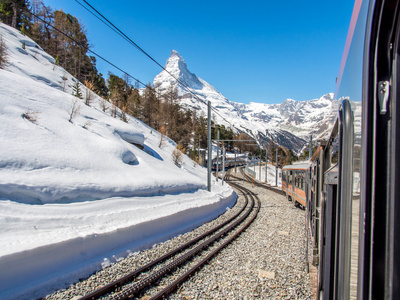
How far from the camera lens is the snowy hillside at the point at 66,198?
5118mm

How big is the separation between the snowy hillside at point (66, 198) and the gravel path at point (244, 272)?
45 cm

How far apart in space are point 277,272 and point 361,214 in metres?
5.65

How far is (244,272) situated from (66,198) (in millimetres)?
5672

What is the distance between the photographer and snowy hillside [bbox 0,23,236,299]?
5.12 meters

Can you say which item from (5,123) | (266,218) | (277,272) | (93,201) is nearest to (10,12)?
(5,123)

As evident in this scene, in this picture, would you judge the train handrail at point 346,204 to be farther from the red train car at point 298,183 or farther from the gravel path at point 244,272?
the red train car at point 298,183

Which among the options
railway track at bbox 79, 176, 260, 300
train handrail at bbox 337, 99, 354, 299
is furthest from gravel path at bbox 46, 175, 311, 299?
train handrail at bbox 337, 99, 354, 299

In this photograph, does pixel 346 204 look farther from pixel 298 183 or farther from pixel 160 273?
pixel 298 183

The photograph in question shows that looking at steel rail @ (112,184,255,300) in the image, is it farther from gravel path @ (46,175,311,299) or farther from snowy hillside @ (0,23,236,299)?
snowy hillside @ (0,23,236,299)

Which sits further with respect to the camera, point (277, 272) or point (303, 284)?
point (277, 272)

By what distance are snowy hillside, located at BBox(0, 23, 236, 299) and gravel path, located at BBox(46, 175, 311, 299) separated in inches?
17.8

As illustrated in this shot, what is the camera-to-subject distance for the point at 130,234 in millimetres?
7344

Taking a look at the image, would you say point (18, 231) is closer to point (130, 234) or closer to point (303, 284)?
point (130, 234)

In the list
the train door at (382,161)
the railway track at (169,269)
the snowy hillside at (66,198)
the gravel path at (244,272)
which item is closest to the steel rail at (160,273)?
the railway track at (169,269)
